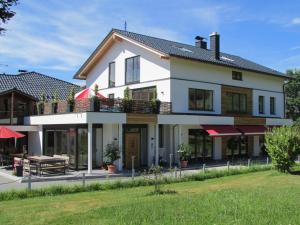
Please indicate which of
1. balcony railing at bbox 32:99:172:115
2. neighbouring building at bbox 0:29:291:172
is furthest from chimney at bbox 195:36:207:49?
balcony railing at bbox 32:99:172:115

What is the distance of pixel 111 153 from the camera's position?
76.0ft

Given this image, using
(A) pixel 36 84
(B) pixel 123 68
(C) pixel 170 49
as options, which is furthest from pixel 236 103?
(A) pixel 36 84

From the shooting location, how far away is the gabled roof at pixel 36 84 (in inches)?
1439

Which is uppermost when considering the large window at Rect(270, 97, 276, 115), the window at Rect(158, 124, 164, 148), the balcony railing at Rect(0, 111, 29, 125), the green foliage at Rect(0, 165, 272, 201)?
the large window at Rect(270, 97, 276, 115)

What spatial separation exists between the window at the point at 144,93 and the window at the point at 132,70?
875 mm

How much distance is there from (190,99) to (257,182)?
458 inches

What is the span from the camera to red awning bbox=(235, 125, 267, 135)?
3062 cm

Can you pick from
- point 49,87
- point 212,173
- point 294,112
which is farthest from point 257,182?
point 294,112

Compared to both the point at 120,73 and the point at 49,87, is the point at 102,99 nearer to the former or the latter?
the point at 120,73

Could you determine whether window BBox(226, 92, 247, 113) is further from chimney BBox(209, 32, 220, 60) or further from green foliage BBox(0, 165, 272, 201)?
green foliage BBox(0, 165, 272, 201)

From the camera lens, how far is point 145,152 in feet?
87.4

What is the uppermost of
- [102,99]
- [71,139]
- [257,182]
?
[102,99]

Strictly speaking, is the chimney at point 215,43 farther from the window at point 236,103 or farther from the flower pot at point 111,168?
the flower pot at point 111,168

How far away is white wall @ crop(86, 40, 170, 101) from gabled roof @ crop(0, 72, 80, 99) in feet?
16.2
